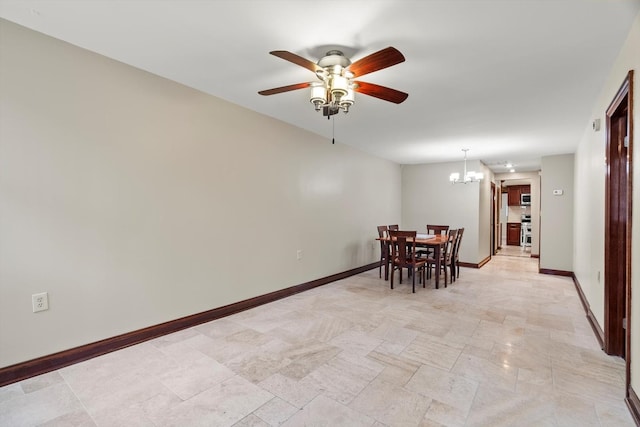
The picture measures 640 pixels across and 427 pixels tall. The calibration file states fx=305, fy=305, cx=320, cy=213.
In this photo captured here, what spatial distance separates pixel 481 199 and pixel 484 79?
4.67 meters

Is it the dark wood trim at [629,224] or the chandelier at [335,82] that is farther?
the chandelier at [335,82]

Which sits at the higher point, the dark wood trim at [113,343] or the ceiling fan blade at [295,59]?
the ceiling fan blade at [295,59]

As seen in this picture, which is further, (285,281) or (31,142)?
(285,281)

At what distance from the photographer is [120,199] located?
2580 millimetres

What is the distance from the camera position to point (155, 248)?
281cm

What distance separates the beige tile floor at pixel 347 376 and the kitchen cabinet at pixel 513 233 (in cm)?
783

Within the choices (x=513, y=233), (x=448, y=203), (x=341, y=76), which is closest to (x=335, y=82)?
(x=341, y=76)

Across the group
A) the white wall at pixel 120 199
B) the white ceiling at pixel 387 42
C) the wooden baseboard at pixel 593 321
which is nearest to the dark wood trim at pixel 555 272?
the wooden baseboard at pixel 593 321

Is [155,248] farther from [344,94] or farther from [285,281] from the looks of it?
[344,94]

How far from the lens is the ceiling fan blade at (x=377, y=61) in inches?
71.1

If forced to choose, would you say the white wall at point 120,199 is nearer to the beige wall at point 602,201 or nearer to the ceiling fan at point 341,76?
the ceiling fan at point 341,76

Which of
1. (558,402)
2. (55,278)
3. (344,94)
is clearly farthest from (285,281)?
(558,402)

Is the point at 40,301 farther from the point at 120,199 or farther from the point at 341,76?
the point at 341,76

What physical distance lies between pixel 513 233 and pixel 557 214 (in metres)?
5.20
